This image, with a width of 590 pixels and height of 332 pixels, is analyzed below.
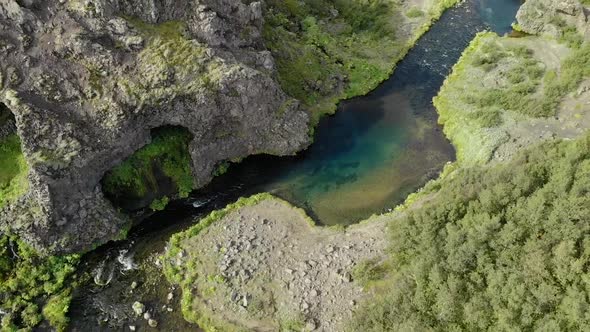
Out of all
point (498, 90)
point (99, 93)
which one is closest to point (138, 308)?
point (99, 93)

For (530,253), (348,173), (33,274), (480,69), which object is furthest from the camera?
(480,69)

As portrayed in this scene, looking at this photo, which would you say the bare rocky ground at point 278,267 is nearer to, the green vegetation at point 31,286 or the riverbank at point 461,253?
the riverbank at point 461,253

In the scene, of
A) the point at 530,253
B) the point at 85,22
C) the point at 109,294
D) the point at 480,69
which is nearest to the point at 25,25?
the point at 85,22

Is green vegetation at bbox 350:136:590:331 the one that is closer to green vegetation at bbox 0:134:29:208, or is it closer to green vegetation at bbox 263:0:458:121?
green vegetation at bbox 263:0:458:121

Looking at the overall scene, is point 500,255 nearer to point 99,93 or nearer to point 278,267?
point 278,267

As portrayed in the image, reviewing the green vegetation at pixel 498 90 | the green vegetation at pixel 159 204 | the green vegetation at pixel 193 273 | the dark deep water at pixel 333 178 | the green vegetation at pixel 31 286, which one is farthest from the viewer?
the green vegetation at pixel 498 90

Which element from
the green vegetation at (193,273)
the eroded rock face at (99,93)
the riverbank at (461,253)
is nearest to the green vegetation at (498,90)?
the riverbank at (461,253)

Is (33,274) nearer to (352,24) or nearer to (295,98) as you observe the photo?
(295,98)
